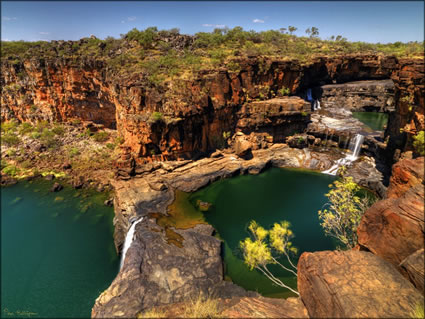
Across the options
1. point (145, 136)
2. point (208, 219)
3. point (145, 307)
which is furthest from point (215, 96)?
point (145, 307)

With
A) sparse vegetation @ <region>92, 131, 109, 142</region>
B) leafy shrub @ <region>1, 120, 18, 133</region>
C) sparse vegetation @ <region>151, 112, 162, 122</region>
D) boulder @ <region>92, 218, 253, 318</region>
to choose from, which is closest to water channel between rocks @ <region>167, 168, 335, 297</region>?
boulder @ <region>92, 218, 253, 318</region>

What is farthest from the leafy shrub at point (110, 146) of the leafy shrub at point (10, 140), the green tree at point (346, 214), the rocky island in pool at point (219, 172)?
the green tree at point (346, 214)

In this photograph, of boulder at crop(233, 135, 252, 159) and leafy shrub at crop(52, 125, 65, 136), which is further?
leafy shrub at crop(52, 125, 65, 136)

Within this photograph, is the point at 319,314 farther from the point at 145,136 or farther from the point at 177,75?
the point at 177,75

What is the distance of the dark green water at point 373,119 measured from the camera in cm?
3821

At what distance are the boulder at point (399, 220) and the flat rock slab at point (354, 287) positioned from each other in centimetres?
69

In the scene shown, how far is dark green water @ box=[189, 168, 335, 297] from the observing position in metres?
16.7

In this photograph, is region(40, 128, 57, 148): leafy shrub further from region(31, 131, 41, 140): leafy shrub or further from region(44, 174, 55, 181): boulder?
region(44, 174, 55, 181): boulder

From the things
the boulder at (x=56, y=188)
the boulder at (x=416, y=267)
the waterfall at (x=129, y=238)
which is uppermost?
the boulder at (x=416, y=267)

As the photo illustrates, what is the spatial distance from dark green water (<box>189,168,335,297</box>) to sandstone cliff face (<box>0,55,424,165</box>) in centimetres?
807

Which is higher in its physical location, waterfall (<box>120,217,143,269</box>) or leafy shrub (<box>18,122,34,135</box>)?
leafy shrub (<box>18,122,34,135</box>)

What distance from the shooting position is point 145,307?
42.9 feet

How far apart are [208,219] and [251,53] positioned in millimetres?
30628

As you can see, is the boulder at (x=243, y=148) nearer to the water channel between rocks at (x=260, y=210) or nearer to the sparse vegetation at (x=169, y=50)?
the water channel between rocks at (x=260, y=210)
